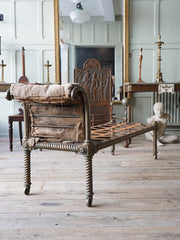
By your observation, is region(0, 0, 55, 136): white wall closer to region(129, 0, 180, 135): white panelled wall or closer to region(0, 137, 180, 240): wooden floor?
region(129, 0, 180, 135): white panelled wall

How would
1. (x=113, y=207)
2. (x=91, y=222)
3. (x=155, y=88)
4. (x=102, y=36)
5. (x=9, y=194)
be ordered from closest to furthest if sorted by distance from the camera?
(x=91, y=222)
(x=113, y=207)
(x=9, y=194)
(x=155, y=88)
(x=102, y=36)

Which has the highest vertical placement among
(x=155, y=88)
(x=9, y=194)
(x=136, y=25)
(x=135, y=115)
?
(x=136, y=25)

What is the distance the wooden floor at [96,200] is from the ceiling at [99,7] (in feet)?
8.79

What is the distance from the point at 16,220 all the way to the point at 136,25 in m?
3.89

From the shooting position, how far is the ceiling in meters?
4.18

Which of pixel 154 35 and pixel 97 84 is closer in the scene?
pixel 97 84

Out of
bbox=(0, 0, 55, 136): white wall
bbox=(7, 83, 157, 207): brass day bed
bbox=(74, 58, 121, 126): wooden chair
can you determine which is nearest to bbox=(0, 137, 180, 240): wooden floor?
bbox=(7, 83, 157, 207): brass day bed

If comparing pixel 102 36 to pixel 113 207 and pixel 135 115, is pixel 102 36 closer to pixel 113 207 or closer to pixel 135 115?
pixel 135 115

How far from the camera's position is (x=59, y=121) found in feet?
5.62

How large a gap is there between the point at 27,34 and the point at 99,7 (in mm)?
1360

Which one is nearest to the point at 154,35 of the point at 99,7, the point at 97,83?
the point at 99,7

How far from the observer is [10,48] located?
14.3 feet

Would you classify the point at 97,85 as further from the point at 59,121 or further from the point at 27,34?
the point at 59,121

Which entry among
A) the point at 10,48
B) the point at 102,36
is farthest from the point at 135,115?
the point at 10,48
